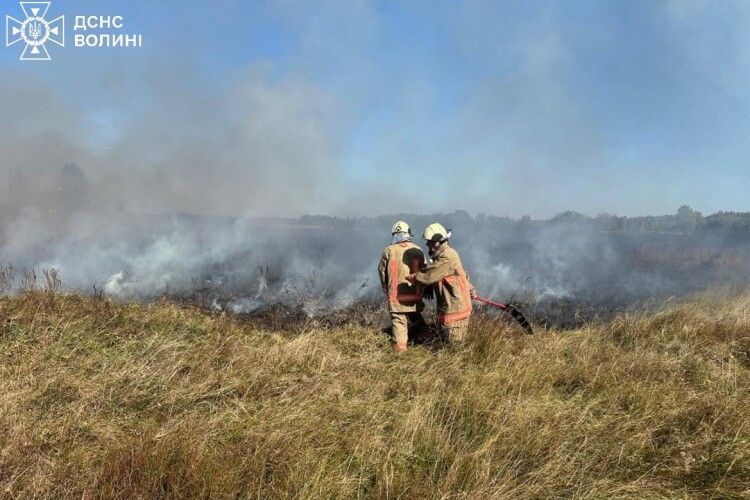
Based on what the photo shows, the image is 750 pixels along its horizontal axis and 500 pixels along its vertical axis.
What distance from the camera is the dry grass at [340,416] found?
254 centimetres

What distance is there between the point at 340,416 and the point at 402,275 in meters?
3.18

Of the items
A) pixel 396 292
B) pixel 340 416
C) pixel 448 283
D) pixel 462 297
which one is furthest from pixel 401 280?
pixel 340 416

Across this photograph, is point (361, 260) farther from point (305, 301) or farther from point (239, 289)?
point (305, 301)

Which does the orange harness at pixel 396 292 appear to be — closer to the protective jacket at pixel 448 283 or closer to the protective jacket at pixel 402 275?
the protective jacket at pixel 402 275

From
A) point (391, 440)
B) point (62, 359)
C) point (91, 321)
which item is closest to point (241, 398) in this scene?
point (391, 440)

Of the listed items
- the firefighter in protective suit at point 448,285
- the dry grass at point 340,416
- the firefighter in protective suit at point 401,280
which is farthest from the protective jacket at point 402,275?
the dry grass at point 340,416

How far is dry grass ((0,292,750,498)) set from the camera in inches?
100.0

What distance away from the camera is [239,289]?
16578mm

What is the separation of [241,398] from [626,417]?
3300 millimetres

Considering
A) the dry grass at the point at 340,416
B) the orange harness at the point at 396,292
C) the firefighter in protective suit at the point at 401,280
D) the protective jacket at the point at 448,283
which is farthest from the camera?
the orange harness at the point at 396,292

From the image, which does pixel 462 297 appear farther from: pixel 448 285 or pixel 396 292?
pixel 396 292

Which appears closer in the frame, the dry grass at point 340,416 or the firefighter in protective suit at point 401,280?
the dry grass at point 340,416

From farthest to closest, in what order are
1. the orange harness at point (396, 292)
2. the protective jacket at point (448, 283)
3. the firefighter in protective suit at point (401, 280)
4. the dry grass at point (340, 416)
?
1. the orange harness at point (396, 292)
2. the firefighter in protective suit at point (401, 280)
3. the protective jacket at point (448, 283)
4. the dry grass at point (340, 416)

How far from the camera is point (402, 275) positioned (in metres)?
6.29
